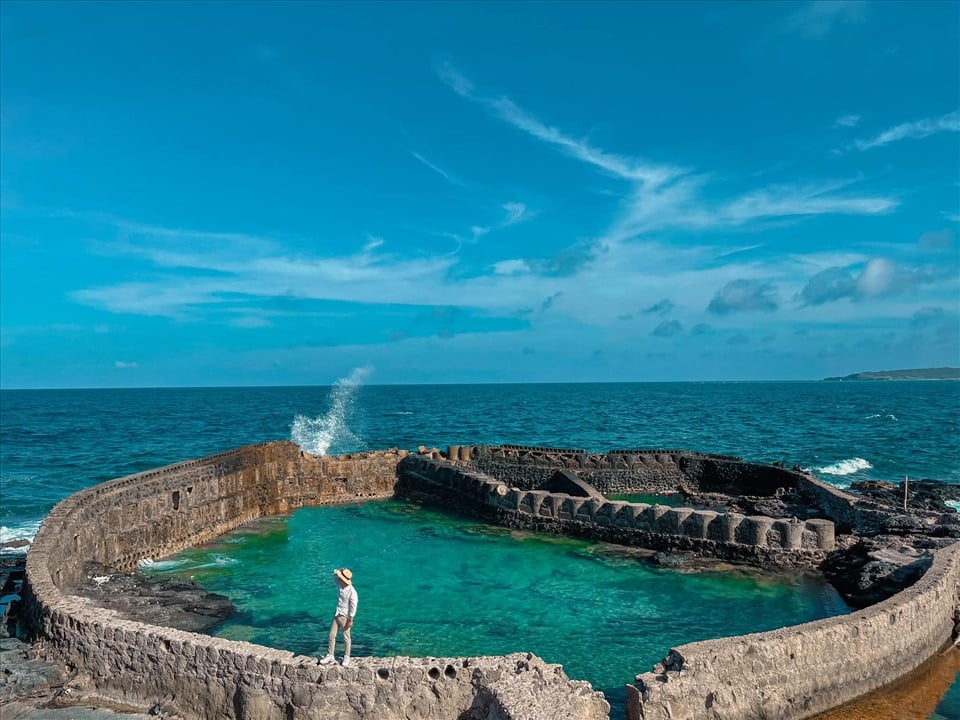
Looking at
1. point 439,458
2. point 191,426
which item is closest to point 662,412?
point 191,426

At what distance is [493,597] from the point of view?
57.1ft

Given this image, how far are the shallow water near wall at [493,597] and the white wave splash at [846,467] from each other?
24.2 m

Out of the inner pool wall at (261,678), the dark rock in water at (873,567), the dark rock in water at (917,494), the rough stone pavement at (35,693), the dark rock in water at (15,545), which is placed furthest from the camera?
the dark rock in water at (917,494)

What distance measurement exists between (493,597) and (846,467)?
32.0 m

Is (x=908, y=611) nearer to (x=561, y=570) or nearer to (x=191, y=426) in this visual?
(x=561, y=570)

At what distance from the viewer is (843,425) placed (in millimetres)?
69938

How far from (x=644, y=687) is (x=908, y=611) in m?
6.21

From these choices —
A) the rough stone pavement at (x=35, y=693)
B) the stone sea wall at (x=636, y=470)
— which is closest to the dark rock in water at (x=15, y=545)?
the rough stone pavement at (x=35, y=693)

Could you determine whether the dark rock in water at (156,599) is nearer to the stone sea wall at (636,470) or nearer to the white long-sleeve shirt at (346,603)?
the white long-sleeve shirt at (346,603)

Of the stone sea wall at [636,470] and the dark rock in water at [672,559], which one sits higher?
the stone sea wall at [636,470]

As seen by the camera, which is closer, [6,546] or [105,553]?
[105,553]

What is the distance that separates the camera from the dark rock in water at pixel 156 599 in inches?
573

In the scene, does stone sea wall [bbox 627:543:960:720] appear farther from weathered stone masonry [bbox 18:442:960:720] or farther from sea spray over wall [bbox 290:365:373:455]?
sea spray over wall [bbox 290:365:373:455]

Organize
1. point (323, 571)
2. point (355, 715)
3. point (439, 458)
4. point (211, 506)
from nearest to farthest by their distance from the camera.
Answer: point (355, 715) → point (323, 571) → point (211, 506) → point (439, 458)
